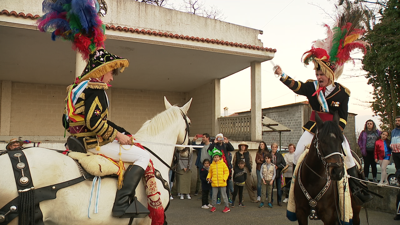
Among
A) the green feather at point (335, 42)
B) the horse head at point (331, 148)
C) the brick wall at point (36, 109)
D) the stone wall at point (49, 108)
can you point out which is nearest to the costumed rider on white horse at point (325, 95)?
the green feather at point (335, 42)

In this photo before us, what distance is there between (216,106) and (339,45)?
373 inches

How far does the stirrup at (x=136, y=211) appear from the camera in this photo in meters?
3.15

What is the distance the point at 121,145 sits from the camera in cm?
346

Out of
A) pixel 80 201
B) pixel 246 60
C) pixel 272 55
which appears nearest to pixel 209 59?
pixel 246 60

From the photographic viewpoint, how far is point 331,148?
3.56 meters

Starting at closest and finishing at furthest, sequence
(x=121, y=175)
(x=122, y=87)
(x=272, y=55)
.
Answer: (x=121, y=175) < (x=272, y=55) < (x=122, y=87)

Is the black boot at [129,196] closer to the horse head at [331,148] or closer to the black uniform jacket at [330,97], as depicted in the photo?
the horse head at [331,148]

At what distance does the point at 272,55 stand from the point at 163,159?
28.0 ft

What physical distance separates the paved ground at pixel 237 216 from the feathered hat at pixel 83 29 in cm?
447

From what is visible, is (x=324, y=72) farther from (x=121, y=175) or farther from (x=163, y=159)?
(x=121, y=175)

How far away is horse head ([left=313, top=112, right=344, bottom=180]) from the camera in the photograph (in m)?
3.44

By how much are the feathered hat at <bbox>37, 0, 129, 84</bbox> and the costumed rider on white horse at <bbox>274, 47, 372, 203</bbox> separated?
2.55 m

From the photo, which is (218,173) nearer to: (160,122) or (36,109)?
(160,122)

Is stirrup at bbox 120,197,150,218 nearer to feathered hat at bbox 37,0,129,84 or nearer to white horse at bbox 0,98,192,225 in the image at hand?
white horse at bbox 0,98,192,225
